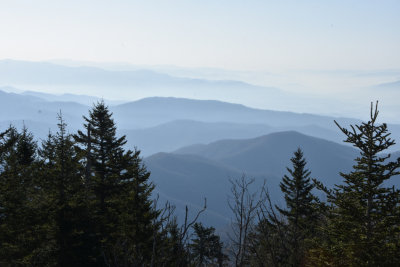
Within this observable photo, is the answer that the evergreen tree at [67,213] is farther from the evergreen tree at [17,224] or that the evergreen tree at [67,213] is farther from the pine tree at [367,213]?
the pine tree at [367,213]

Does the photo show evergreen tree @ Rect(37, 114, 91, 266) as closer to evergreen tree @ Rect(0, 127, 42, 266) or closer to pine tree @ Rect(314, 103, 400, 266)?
evergreen tree @ Rect(0, 127, 42, 266)

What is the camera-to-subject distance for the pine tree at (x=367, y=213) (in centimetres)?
902

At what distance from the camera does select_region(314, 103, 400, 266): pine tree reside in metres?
9.02

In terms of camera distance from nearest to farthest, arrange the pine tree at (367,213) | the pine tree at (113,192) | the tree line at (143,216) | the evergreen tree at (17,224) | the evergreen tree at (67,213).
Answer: the tree line at (143,216) < the pine tree at (367,213) < the evergreen tree at (17,224) < the evergreen tree at (67,213) < the pine tree at (113,192)

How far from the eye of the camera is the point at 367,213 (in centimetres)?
948

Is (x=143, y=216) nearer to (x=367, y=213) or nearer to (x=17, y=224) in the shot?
(x=17, y=224)

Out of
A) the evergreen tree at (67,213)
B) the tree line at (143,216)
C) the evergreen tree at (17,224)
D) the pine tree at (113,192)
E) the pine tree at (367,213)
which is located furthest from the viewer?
the pine tree at (113,192)

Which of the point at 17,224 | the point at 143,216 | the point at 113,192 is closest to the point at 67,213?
the point at 17,224

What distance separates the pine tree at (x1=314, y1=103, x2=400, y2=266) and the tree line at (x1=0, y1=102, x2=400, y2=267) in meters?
0.03

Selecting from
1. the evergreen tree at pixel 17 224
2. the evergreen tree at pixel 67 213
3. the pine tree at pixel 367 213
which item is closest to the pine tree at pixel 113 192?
the evergreen tree at pixel 67 213

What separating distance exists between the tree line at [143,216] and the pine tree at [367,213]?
0.08 feet

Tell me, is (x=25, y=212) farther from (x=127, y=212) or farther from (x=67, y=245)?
(x=127, y=212)

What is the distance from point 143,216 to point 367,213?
11953 millimetres

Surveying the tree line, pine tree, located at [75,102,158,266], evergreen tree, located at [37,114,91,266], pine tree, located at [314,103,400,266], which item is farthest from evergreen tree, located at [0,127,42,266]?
pine tree, located at [314,103,400,266]
